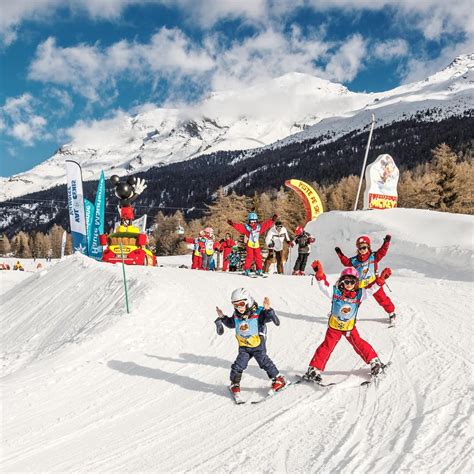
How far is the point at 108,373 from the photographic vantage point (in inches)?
238

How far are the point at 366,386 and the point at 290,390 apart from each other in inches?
33.0

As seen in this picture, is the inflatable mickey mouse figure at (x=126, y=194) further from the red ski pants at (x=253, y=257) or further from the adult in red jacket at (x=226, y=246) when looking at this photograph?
the red ski pants at (x=253, y=257)

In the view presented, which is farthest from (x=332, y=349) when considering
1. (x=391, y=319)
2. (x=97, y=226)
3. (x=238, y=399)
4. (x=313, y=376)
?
(x=97, y=226)

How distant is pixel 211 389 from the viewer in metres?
5.39

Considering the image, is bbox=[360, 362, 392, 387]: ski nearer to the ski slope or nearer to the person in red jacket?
the ski slope

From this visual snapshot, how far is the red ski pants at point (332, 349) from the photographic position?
5.19 m

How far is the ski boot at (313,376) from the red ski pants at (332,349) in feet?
0.20

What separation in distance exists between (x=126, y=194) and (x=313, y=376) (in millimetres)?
14625

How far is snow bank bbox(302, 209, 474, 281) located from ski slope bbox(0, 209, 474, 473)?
2234mm

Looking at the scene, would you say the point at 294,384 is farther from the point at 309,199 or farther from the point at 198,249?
the point at 309,199

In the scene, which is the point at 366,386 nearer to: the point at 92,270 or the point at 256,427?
the point at 256,427

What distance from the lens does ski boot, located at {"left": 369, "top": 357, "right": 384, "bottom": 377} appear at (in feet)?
16.5

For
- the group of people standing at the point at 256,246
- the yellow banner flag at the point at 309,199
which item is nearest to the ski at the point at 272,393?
the group of people standing at the point at 256,246

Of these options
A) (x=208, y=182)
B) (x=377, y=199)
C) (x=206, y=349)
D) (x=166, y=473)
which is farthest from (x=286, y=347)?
(x=208, y=182)
